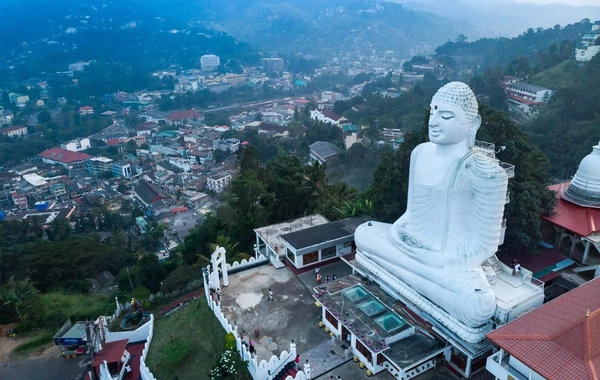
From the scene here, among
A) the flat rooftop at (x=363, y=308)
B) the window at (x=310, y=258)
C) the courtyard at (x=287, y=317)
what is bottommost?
the courtyard at (x=287, y=317)

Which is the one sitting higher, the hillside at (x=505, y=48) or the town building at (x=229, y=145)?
the hillside at (x=505, y=48)

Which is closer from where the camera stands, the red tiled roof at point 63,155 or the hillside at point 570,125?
the hillside at point 570,125

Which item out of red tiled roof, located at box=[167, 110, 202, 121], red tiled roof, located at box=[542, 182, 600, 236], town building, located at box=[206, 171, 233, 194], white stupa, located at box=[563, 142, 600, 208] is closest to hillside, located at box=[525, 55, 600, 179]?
white stupa, located at box=[563, 142, 600, 208]

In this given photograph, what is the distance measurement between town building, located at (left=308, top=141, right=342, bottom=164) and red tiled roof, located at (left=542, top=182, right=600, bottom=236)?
3277cm

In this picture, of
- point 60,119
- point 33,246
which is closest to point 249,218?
point 33,246

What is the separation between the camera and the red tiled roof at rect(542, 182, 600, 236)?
15430 millimetres

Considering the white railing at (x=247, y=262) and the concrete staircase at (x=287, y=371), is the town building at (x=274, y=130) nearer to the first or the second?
the white railing at (x=247, y=262)

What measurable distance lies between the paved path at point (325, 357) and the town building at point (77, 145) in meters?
65.4

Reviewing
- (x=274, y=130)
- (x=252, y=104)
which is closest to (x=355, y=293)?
(x=274, y=130)

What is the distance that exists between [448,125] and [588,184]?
7.85m

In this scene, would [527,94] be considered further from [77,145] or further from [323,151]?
[77,145]

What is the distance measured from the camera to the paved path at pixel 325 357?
1293cm

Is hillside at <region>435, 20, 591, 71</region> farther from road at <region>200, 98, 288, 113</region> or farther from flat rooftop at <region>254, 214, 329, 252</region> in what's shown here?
flat rooftop at <region>254, 214, 329, 252</region>

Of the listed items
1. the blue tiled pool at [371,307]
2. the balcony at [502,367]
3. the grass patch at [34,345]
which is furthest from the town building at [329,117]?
the balcony at [502,367]
